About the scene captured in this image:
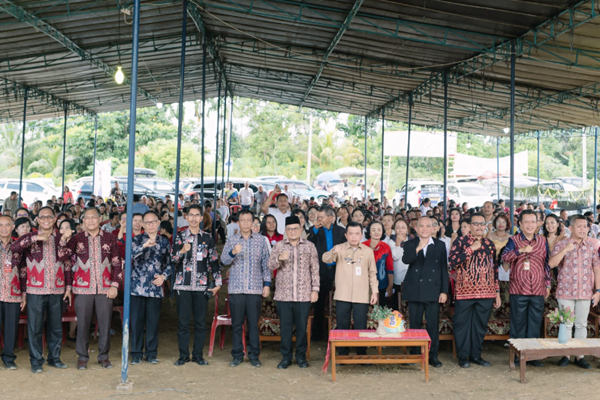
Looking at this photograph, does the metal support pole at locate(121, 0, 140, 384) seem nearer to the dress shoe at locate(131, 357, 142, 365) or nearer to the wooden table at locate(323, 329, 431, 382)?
the dress shoe at locate(131, 357, 142, 365)

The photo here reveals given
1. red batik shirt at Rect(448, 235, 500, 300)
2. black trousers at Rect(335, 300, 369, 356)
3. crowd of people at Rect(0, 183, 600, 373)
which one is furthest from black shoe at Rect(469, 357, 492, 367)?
black trousers at Rect(335, 300, 369, 356)

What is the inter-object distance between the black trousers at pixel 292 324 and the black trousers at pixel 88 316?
170cm

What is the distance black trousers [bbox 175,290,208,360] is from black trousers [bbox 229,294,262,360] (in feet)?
1.01

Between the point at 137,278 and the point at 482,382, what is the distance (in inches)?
136

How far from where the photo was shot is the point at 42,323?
5.72 meters

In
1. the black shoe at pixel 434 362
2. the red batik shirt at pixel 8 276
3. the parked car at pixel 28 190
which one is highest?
the parked car at pixel 28 190

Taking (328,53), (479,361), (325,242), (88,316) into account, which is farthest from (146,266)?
(328,53)

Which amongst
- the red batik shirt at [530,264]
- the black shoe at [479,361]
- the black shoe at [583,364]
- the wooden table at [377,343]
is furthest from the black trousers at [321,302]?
the black shoe at [583,364]

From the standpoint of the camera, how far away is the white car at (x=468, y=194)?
25.5m

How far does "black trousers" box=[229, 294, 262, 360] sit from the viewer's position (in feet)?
19.5

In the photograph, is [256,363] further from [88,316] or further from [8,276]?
[8,276]

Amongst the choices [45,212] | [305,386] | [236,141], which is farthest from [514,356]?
[236,141]

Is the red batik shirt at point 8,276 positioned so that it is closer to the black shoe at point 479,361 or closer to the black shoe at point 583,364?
the black shoe at point 479,361

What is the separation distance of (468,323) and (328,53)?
26.2 ft
